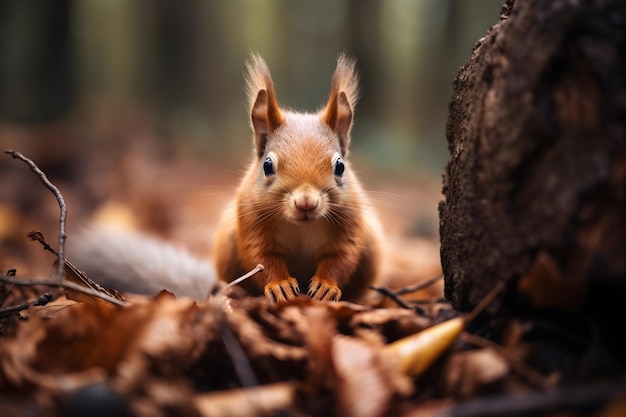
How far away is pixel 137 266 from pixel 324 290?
95cm

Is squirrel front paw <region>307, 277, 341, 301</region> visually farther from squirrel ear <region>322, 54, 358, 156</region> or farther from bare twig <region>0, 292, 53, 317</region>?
bare twig <region>0, 292, 53, 317</region>

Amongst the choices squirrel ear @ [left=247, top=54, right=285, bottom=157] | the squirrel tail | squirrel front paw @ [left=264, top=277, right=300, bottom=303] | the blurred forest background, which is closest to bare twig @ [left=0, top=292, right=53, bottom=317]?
squirrel front paw @ [left=264, top=277, right=300, bottom=303]

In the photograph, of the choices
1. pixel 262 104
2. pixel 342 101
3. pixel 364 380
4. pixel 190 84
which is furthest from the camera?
pixel 190 84

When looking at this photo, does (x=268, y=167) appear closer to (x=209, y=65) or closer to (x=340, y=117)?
(x=340, y=117)

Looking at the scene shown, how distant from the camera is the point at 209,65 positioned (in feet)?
39.7

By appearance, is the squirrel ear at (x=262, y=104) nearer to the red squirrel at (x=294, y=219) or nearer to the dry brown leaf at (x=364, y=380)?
the red squirrel at (x=294, y=219)

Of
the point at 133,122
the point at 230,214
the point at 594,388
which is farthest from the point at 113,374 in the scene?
the point at 133,122

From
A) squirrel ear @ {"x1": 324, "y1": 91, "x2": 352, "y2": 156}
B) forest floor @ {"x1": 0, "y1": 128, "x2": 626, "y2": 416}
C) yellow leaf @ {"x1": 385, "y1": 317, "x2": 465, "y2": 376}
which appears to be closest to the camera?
forest floor @ {"x1": 0, "y1": 128, "x2": 626, "y2": 416}

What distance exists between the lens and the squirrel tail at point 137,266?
239cm

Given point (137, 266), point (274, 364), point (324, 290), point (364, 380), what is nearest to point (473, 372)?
point (364, 380)

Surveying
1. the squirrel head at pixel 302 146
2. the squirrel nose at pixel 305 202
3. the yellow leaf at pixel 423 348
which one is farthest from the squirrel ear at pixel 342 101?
the yellow leaf at pixel 423 348

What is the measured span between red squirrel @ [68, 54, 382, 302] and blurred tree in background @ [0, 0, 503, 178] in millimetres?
4454

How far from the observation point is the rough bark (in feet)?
3.63

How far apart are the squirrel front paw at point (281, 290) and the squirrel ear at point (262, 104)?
1.73ft
